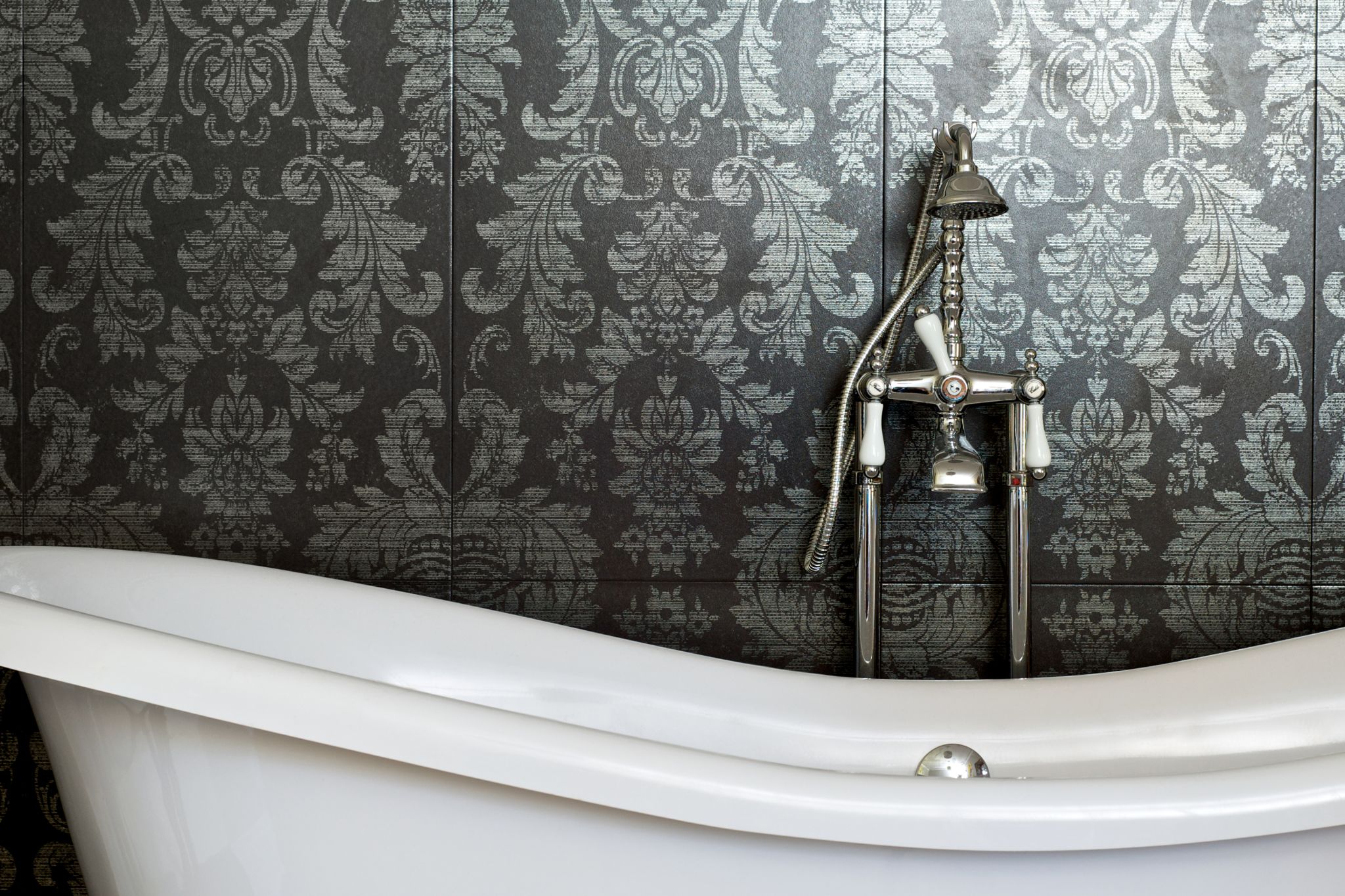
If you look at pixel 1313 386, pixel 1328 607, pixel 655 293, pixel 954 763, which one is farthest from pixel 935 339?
pixel 1328 607

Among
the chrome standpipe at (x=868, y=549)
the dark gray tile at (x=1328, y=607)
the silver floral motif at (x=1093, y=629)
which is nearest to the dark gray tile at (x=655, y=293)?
the chrome standpipe at (x=868, y=549)

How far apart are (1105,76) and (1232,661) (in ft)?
2.61

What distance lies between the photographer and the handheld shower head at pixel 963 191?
105cm

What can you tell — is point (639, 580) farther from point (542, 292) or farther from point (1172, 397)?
point (1172, 397)

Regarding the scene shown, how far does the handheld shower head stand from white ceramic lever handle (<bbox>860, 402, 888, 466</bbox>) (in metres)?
0.25

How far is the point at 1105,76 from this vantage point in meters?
1.23

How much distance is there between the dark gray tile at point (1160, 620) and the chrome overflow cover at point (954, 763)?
335mm

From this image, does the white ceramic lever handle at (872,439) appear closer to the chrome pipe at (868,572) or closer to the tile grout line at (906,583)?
the chrome pipe at (868,572)

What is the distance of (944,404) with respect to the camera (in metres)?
1.09

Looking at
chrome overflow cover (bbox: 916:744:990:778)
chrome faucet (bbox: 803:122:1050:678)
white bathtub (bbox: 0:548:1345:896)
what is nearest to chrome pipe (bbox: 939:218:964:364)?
chrome faucet (bbox: 803:122:1050:678)

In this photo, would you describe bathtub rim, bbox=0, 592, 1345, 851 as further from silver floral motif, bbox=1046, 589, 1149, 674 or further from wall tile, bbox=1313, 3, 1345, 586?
wall tile, bbox=1313, 3, 1345, 586

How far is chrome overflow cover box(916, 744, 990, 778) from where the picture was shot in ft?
3.16

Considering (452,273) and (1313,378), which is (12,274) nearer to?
(452,273)

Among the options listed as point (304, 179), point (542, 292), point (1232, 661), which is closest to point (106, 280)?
point (304, 179)
